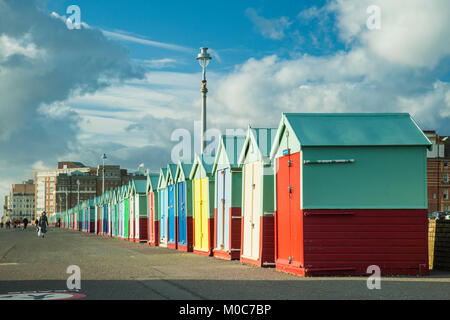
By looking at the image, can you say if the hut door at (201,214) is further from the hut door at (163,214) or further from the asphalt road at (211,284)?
the asphalt road at (211,284)

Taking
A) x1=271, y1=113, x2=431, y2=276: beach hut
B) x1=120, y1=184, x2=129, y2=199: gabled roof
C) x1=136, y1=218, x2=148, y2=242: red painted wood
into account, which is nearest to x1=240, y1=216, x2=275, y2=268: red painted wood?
x1=271, y1=113, x2=431, y2=276: beach hut

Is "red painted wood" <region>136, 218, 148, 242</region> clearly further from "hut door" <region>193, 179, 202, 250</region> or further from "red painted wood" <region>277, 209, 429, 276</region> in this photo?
"red painted wood" <region>277, 209, 429, 276</region>

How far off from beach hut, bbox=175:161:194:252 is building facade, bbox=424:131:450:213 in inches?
2999

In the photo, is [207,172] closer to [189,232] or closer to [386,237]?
[189,232]

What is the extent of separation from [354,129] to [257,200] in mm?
3972

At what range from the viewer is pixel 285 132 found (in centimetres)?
1622

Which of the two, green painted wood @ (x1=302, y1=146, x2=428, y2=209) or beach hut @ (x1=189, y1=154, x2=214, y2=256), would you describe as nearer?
green painted wood @ (x1=302, y1=146, x2=428, y2=209)

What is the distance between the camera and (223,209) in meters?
22.5

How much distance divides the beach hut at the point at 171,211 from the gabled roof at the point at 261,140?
35.6 feet

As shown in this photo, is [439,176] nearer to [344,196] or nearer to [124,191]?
[124,191]

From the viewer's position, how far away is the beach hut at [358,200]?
14.6m

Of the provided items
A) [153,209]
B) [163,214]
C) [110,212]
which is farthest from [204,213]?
[110,212]

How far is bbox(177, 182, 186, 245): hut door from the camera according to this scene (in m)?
28.6
